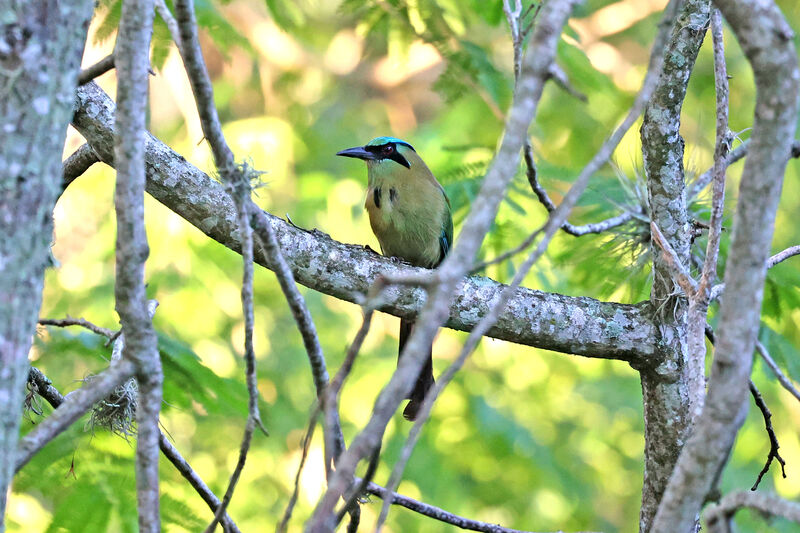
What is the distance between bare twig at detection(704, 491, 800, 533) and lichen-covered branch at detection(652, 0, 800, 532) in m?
0.07

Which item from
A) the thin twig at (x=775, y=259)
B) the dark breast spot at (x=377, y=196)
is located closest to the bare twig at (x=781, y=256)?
the thin twig at (x=775, y=259)

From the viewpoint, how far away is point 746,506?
1.23 metres

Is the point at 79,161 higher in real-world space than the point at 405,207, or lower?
lower

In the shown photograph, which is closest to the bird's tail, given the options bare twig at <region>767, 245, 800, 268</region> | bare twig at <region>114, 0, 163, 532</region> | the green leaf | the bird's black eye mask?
the green leaf

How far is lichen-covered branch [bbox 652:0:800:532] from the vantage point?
125cm

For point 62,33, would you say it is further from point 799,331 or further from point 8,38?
point 799,331

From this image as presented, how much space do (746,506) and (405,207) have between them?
3136 mm

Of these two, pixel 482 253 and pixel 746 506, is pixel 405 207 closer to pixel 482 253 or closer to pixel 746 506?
pixel 482 253

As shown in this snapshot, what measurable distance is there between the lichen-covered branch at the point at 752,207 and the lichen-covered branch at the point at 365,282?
4.26ft

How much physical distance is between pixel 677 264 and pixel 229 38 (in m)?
2.83

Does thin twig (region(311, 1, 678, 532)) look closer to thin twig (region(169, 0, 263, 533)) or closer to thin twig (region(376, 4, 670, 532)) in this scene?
thin twig (region(376, 4, 670, 532))

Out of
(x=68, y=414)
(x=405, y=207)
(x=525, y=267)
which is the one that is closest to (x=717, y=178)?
(x=525, y=267)

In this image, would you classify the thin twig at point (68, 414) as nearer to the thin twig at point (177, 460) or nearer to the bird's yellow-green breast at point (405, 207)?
the thin twig at point (177, 460)

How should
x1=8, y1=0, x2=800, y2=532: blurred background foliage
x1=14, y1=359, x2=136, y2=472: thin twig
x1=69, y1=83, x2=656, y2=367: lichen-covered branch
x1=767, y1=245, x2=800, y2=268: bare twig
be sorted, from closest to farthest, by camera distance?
1. x1=14, y1=359, x2=136, y2=472: thin twig
2. x1=767, y1=245, x2=800, y2=268: bare twig
3. x1=69, y1=83, x2=656, y2=367: lichen-covered branch
4. x1=8, y1=0, x2=800, y2=532: blurred background foliage
